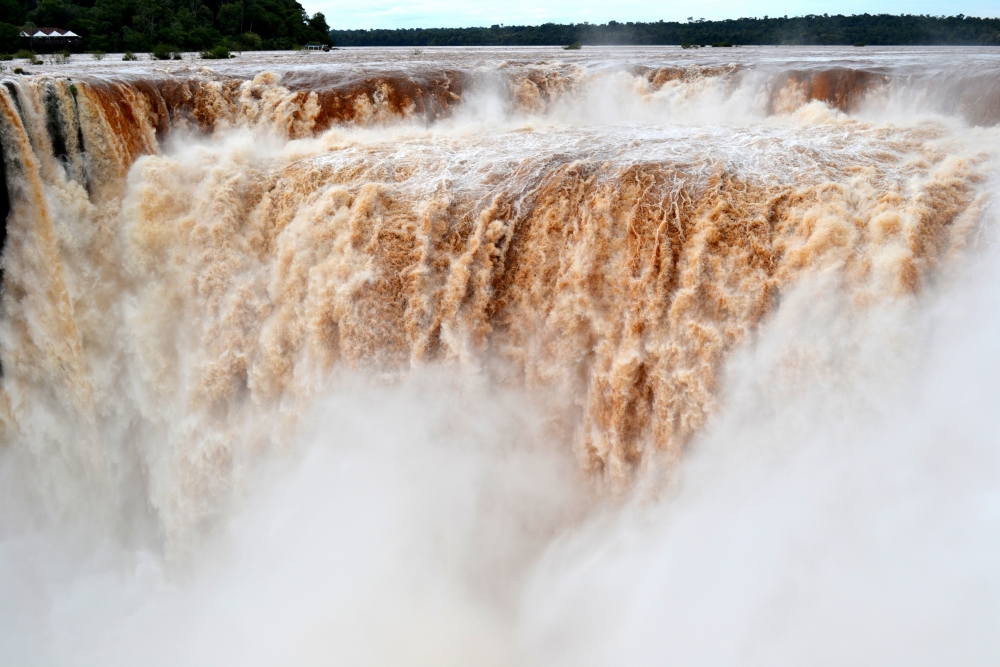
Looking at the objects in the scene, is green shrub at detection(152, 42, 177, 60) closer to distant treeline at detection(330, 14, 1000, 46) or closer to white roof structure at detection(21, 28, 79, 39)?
white roof structure at detection(21, 28, 79, 39)

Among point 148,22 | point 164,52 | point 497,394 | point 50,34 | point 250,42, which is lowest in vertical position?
point 497,394

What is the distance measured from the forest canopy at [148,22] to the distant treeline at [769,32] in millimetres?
12262

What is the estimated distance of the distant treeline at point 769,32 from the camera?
27.0 m

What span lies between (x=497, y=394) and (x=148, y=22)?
2433 cm

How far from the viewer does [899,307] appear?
6.21 metres

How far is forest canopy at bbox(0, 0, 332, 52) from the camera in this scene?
77.1 feet

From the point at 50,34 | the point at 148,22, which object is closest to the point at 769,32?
the point at 148,22

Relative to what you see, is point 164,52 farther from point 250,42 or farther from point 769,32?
point 769,32

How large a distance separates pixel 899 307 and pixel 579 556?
3.65 m

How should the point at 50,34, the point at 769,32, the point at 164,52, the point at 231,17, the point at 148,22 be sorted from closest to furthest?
the point at 164,52, the point at 50,34, the point at 148,22, the point at 231,17, the point at 769,32

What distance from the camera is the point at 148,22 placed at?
83.1 ft

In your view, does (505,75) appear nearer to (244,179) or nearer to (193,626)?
(244,179)

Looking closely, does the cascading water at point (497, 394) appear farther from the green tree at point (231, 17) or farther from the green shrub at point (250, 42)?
the green tree at point (231, 17)

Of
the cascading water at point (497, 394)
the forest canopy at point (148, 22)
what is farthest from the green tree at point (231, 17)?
the cascading water at point (497, 394)
